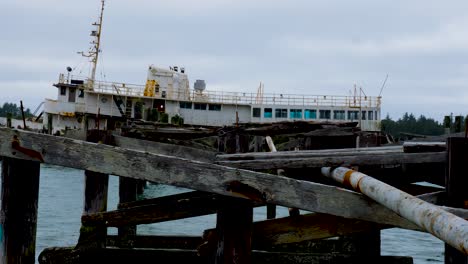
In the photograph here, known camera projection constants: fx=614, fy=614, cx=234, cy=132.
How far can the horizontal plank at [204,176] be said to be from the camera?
14.7 ft

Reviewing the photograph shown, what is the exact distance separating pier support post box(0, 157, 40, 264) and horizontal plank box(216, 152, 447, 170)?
5.84 feet

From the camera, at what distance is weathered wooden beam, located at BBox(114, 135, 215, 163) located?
7961 millimetres

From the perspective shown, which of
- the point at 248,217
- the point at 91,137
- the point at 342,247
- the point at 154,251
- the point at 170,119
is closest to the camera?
the point at 248,217

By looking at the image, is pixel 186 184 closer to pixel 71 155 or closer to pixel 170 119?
pixel 71 155

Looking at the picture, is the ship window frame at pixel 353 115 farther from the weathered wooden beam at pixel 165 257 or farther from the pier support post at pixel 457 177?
the pier support post at pixel 457 177

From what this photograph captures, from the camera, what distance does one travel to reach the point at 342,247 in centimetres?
929

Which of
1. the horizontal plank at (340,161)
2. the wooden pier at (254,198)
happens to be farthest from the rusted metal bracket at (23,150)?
the horizontal plank at (340,161)

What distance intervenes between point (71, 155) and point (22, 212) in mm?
1144

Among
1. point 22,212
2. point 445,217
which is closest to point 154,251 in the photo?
point 22,212

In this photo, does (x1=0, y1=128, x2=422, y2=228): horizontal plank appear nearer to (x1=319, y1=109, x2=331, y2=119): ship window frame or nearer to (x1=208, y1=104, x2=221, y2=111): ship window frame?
(x1=208, y1=104, x2=221, y2=111): ship window frame

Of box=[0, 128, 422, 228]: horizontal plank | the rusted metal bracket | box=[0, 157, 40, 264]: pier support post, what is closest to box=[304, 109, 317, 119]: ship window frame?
box=[0, 157, 40, 264]: pier support post

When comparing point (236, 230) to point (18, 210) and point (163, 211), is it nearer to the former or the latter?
point (163, 211)

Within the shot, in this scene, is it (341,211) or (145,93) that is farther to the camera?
(145,93)

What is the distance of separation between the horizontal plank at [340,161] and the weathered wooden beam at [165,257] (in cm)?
148
